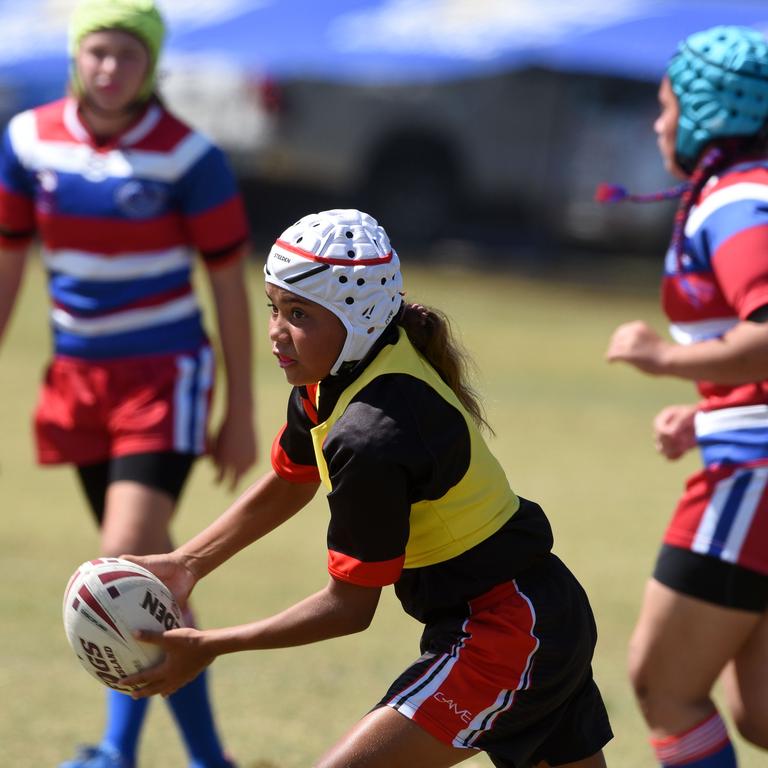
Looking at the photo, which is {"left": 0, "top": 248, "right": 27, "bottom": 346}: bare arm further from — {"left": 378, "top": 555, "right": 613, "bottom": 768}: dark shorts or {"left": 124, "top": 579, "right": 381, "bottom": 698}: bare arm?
{"left": 378, "top": 555, "right": 613, "bottom": 768}: dark shorts

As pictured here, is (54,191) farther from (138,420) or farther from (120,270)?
(138,420)

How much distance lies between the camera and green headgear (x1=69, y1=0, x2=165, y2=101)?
16.2ft

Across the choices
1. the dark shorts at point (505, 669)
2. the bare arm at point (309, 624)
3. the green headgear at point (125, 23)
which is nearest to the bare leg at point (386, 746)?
the dark shorts at point (505, 669)

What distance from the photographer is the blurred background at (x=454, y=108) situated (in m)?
17.3

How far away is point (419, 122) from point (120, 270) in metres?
13.1

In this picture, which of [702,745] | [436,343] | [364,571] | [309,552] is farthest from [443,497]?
[309,552]

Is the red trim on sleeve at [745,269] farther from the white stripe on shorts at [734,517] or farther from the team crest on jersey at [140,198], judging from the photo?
the team crest on jersey at [140,198]

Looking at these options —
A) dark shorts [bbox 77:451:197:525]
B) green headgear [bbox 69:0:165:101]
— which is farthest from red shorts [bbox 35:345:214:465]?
green headgear [bbox 69:0:165:101]

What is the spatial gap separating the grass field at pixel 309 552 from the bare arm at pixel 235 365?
803 mm

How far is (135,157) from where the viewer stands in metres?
4.97

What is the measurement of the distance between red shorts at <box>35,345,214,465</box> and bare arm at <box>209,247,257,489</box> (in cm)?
9

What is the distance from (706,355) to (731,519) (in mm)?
495

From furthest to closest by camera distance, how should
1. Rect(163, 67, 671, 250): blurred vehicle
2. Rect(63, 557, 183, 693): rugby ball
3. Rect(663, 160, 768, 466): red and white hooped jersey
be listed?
Rect(163, 67, 671, 250): blurred vehicle
Rect(663, 160, 768, 466): red and white hooped jersey
Rect(63, 557, 183, 693): rugby ball

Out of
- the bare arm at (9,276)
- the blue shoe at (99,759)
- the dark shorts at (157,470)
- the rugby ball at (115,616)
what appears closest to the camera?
the rugby ball at (115,616)
